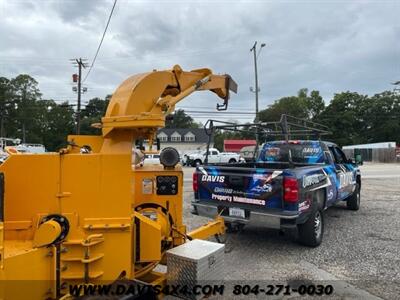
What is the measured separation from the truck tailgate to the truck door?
258cm

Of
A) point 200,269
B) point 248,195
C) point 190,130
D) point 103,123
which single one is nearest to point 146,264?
point 200,269

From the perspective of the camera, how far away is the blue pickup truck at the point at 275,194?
20.6 ft

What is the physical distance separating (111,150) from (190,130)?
80.2 meters

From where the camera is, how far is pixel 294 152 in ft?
29.6

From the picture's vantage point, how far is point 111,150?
3738 millimetres

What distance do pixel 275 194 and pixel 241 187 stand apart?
0.66m

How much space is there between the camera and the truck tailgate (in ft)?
21.0

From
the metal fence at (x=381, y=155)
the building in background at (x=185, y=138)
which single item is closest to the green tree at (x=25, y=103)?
the building in background at (x=185, y=138)

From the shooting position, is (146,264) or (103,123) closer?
(103,123)

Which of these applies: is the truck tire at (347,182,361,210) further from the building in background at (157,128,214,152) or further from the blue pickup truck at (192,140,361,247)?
the building in background at (157,128,214,152)

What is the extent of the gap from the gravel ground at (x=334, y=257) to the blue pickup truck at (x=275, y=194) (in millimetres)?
446

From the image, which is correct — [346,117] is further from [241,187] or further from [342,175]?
[241,187]

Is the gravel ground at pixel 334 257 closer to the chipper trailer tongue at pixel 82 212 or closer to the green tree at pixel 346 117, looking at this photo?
the chipper trailer tongue at pixel 82 212

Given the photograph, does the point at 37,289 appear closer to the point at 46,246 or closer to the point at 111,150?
the point at 46,246
